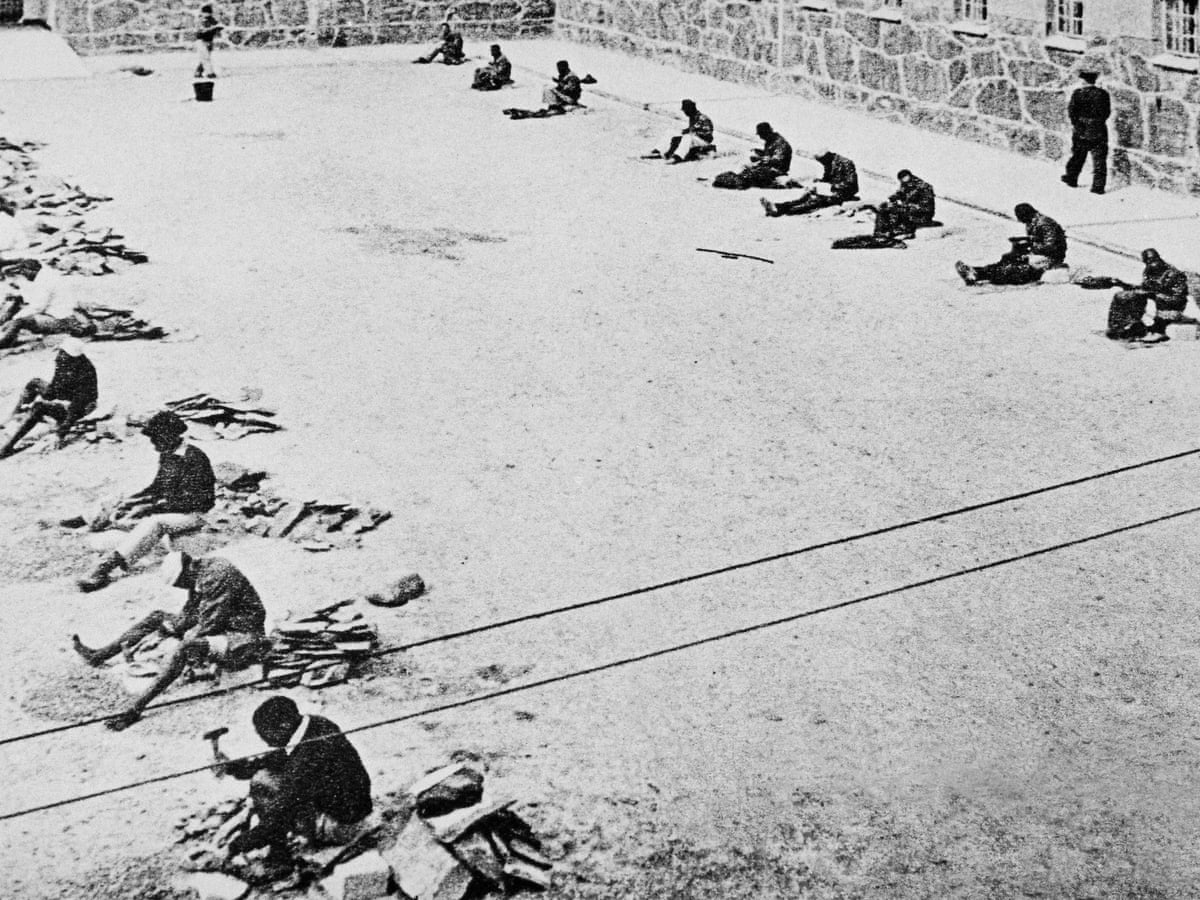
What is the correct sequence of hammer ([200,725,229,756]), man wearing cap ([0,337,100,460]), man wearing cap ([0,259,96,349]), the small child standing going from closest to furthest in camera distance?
hammer ([200,725,229,756]) → man wearing cap ([0,337,100,460]) → man wearing cap ([0,259,96,349]) → the small child standing

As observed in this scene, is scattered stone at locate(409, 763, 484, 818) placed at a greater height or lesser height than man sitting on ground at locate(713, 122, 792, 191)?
lesser

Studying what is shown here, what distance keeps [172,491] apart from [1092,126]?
11.7 meters

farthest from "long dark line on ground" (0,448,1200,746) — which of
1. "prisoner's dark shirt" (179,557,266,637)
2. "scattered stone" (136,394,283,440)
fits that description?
"scattered stone" (136,394,283,440)

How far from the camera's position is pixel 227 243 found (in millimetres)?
16906

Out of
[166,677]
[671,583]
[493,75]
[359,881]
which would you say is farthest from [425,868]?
[493,75]

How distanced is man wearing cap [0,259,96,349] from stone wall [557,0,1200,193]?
1137 centimetres

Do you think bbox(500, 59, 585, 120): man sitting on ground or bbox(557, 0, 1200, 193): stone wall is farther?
bbox(500, 59, 585, 120): man sitting on ground

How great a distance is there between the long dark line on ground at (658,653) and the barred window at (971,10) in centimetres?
1264

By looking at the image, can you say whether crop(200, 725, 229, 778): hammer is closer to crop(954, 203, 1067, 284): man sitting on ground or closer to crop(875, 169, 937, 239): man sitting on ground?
crop(954, 203, 1067, 284): man sitting on ground

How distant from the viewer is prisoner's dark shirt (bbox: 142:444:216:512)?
9992 millimetres

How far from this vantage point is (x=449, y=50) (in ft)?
102

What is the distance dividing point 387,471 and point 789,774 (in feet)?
14.9

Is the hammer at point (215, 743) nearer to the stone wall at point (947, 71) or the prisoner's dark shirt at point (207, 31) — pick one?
the stone wall at point (947, 71)

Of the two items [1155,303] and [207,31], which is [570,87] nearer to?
[207,31]
